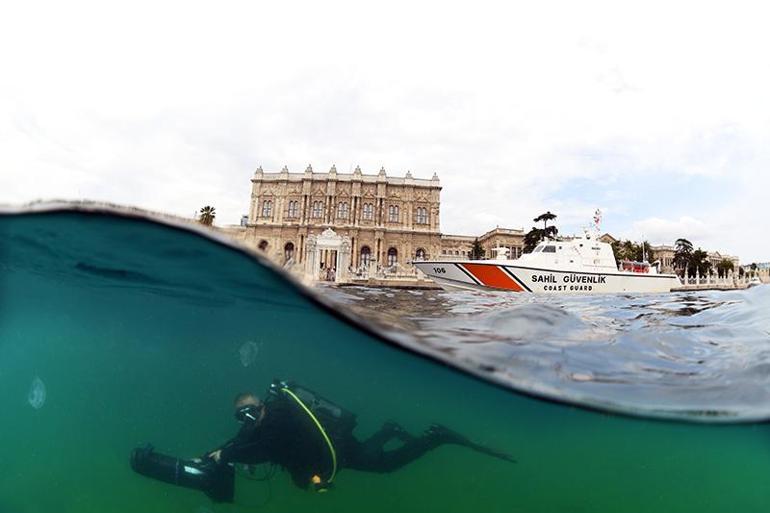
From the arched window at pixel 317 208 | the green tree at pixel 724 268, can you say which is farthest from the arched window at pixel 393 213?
the green tree at pixel 724 268

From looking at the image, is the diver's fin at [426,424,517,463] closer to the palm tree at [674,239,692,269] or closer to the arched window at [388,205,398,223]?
the arched window at [388,205,398,223]

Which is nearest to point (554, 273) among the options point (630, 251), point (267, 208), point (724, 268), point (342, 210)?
point (342, 210)

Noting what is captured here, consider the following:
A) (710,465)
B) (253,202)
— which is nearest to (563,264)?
(710,465)

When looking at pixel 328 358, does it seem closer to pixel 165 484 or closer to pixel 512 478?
pixel 165 484

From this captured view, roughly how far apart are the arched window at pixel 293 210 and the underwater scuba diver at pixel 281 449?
53.8 meters

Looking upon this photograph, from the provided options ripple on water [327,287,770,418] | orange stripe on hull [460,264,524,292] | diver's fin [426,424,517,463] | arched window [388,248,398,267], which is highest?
arched window [388,248,398,267]

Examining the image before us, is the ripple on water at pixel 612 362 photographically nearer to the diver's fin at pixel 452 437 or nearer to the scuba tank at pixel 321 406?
the scuba tank at pixel 321 406

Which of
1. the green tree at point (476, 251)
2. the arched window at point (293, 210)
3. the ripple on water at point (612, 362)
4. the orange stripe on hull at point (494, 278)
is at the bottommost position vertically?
the ripple on water at point (612, 362)

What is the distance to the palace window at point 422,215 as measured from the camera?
5700 centimetres

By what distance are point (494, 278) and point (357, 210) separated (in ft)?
132

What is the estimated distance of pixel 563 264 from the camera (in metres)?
18.6

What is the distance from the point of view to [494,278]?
56.5 feet

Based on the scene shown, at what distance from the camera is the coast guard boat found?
17.2 metres

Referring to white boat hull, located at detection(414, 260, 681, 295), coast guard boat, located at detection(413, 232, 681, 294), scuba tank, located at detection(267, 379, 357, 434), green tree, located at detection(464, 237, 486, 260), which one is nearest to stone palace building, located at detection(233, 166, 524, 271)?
green tree, located at detection(464, 237, 486, 260)
